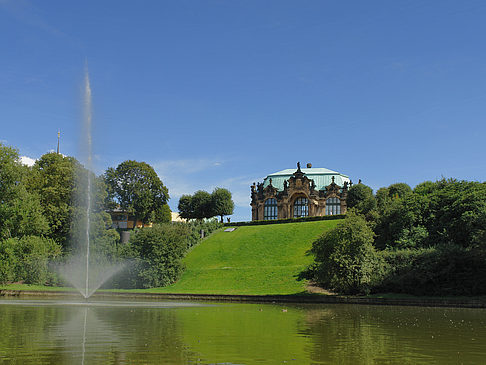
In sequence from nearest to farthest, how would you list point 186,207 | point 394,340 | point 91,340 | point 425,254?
point 91,340
point 394,340
point 425,254
point 186,207

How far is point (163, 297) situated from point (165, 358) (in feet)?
109

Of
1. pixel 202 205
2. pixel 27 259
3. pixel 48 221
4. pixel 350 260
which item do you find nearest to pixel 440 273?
pixel 350 260

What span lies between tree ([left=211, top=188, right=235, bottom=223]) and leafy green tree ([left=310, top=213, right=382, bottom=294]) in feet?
229

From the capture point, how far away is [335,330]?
20.5 meters

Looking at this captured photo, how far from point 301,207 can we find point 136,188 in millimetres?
36286

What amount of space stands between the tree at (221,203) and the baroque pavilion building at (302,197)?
6026 mm

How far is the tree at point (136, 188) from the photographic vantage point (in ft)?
332

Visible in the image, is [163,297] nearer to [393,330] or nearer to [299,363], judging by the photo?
[393,330]

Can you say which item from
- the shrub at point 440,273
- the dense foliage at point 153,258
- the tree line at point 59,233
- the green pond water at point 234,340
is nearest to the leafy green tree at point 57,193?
the tree line at point 59,233

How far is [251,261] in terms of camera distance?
64.8m

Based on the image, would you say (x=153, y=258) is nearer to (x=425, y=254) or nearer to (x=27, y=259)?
(x=27, y=259)

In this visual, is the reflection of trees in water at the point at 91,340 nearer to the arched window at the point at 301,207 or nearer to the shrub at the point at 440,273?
the shrub at the point at 440,273

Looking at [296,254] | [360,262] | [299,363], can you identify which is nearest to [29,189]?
[296,254]

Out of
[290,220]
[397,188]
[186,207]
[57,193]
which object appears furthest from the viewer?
[186,207]
